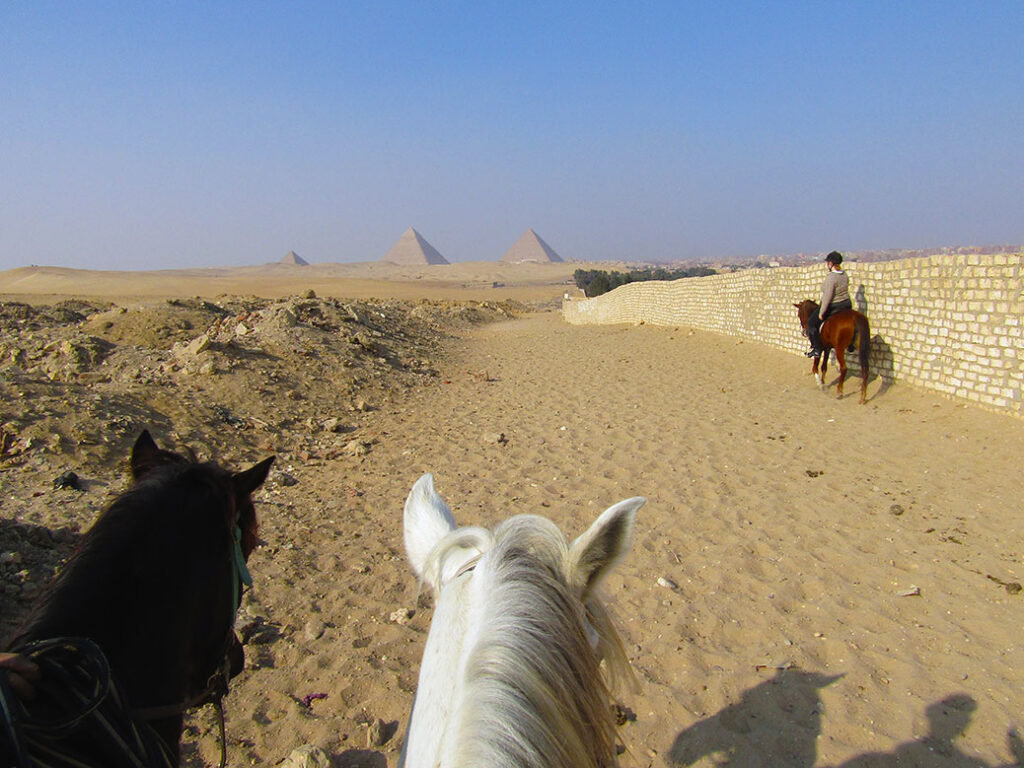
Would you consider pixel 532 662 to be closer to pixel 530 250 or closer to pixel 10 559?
pixel 10 559

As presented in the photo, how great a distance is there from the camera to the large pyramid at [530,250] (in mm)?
164200

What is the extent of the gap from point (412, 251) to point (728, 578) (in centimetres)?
15897

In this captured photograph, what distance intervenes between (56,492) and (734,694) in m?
5.16

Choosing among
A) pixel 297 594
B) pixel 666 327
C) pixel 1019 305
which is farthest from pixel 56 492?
pixel 666 327

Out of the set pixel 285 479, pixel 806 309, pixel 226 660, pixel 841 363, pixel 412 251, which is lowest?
pixel 285 479

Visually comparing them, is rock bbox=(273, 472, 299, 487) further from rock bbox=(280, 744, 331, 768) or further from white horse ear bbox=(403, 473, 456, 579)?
white horse ear bbox=(403, 473, 456, 579)

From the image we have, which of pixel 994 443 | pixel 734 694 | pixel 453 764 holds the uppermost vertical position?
pixel 453 764

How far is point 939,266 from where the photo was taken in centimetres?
710

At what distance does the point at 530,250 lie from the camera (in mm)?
166875

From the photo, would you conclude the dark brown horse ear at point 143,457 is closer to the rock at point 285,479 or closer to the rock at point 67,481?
the rock at point 67,481

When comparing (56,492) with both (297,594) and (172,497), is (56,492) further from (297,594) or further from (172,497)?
(172,497)

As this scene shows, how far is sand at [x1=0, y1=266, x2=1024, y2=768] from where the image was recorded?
2633mm

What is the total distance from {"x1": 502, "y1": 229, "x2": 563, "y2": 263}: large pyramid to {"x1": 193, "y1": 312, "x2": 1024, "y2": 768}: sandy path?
158572 millimetres

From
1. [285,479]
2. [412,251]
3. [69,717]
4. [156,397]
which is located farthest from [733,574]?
[412,251]
